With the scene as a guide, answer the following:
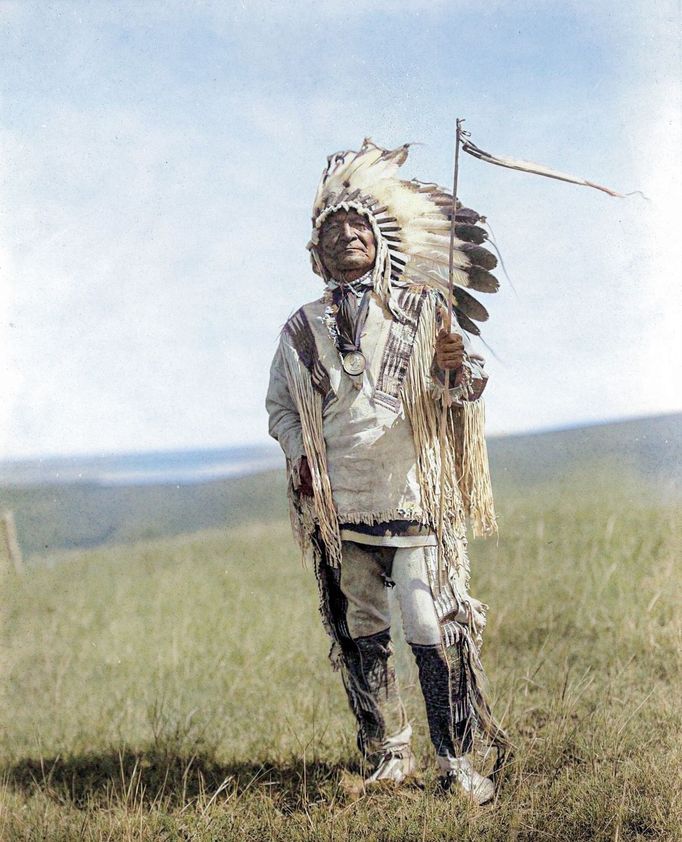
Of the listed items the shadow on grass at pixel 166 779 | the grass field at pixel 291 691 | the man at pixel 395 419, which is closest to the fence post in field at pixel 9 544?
the grass field at pixel 291 691

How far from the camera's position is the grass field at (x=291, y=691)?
366 centimetres

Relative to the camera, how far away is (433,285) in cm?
363

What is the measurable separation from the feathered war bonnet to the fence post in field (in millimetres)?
2442

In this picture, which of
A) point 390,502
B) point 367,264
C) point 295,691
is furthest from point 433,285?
point 295,691

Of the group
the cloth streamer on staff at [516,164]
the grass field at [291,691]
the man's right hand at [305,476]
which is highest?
the cloth streamer on staff at [516,164]

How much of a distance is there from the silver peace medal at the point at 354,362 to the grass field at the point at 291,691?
57.8 inches

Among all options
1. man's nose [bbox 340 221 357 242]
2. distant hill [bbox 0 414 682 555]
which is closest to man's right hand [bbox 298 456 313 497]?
man's nose [bbox 340 221 357 242]

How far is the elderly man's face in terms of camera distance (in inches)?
139

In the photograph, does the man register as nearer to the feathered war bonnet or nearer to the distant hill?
the feathered war bonnet

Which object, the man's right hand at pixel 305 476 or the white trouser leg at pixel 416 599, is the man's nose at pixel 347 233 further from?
the white trouser leg at pixel 416 599

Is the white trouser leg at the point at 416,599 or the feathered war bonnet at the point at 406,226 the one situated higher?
the feathered war bonnet at the point at 406,226

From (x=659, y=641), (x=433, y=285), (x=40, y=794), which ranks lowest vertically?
(x=40, y=794)

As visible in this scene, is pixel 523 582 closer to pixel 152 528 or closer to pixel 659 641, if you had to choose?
pixel 659 641

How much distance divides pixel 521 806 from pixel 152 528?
3.13 meters
